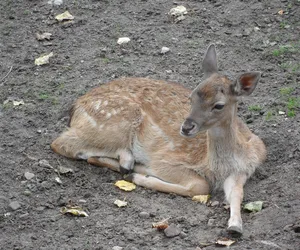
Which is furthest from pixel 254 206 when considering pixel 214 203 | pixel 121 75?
pixel 121 75

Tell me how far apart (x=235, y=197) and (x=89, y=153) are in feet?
6.10

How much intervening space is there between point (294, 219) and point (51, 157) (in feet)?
9.22

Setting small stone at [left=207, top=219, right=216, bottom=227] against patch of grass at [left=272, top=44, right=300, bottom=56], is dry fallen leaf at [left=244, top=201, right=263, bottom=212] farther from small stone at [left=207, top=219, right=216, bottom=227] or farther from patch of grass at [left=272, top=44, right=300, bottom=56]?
patch of grass at [left=272, top=44, right=300, bottom=56]

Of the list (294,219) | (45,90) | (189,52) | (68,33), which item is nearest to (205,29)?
(189,52)

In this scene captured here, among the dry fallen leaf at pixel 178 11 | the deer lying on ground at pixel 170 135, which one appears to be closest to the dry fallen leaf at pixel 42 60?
the deer lying on ground at pixel 170 135

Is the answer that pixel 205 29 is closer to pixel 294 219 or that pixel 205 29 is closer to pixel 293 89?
pixel 293 89

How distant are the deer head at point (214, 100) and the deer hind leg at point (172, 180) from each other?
675mm

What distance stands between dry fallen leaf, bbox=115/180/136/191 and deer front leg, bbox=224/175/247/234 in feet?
3.14

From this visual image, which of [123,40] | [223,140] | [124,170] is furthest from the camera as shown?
[123,40]

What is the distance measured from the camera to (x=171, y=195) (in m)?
7.91

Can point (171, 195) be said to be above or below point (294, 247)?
below

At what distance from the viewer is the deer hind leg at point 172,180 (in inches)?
311

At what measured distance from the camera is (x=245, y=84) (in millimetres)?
7660

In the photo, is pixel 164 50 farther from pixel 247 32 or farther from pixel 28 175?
pixel 28 175
